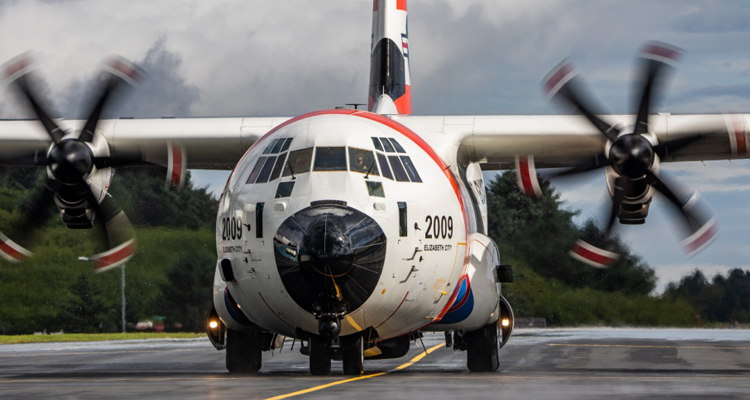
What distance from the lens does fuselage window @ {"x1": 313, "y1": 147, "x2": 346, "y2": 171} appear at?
1605cm

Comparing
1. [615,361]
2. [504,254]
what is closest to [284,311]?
[615,361]

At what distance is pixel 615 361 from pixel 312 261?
34.2ft

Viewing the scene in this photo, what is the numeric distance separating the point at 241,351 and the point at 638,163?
6.84 meters

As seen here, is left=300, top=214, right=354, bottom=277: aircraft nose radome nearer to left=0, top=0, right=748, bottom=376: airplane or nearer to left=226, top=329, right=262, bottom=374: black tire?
left=0, top=0, right=748, bottom=376: airplane

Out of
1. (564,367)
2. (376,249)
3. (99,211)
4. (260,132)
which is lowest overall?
(564,367)

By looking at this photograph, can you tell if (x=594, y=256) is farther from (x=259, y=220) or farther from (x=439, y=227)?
(x=259, y=220)

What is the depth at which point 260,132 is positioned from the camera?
71.3 feet

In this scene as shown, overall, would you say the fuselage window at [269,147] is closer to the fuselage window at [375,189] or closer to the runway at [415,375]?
the fuselage window at [375,189]

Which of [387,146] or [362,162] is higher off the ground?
[387,146]

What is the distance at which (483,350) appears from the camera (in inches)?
774

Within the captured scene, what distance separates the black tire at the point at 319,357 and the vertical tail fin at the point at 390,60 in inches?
277

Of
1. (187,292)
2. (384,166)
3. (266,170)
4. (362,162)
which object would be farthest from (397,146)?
(187,292)

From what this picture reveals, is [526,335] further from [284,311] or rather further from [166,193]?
[284,311]

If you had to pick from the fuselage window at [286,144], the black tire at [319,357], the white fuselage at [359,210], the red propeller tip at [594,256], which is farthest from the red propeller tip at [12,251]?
the red propeller tip at [594,256]
